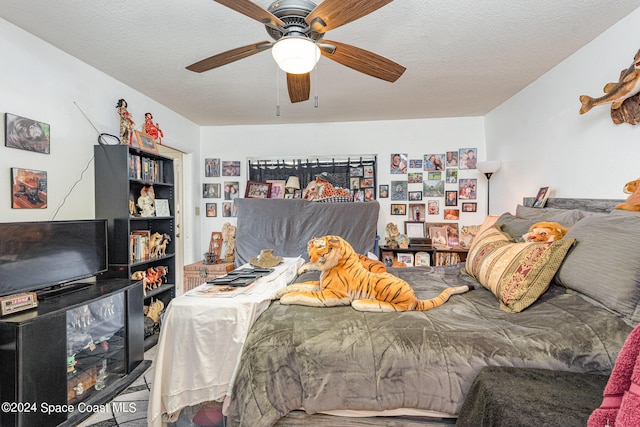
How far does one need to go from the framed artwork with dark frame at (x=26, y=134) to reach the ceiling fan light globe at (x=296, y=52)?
1.87 m

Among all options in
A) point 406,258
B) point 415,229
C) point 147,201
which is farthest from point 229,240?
point 415,229

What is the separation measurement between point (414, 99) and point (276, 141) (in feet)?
6.42

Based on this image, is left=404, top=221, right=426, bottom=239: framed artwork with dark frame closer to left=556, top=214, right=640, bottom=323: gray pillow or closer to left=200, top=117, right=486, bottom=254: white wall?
left=200, top=117, right=486, bottom=254: white wall

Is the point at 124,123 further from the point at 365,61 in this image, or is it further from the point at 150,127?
the point at 365,61

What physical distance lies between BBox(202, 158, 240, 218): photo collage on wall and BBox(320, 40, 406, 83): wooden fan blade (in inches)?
118

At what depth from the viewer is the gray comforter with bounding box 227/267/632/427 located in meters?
1.15

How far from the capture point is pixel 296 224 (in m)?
3.60

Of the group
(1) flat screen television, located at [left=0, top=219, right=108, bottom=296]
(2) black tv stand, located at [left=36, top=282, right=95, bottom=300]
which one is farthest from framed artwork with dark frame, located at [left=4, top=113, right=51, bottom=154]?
(2) black tv stand, located at [left=36, top=282, right=95, bottom=300]

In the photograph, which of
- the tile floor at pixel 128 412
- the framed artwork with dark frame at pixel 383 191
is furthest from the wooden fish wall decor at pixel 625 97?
the tile floor at pixel 128 412

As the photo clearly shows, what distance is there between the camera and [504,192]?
3547 millimetres

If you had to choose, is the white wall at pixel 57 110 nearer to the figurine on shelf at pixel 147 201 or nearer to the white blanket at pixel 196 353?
the figurine on shelf at pixel 147 201

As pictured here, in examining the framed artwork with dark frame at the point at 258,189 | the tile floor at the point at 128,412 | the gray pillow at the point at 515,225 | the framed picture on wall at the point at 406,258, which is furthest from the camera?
the framed artwork with dark frame at the point at 258,189

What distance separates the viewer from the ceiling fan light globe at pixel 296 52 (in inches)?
53.7

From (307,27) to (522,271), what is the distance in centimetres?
158
